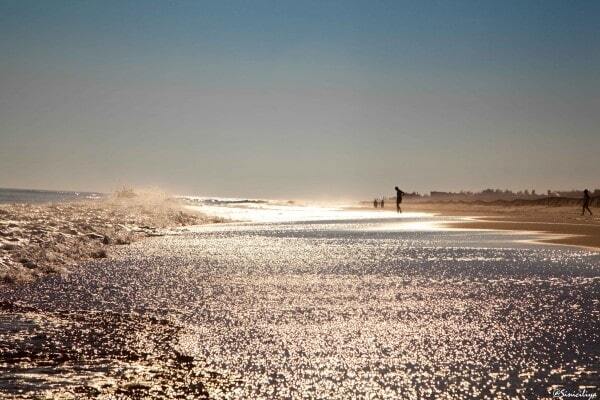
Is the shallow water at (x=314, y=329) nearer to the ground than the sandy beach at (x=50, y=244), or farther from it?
nearer to the ground

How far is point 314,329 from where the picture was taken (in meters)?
7.20

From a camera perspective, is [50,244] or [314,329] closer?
[314,329]

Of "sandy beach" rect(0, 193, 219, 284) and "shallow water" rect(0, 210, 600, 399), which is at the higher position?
"sandy beach" rect(0, 193, 219, 284)

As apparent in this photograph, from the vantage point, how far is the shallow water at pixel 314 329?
16.9 ft

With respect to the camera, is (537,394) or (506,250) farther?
(506,250)

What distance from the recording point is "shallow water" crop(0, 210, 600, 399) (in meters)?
5.16

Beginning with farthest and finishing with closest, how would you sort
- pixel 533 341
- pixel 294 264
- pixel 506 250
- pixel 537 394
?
pixel 506 250 < pixel 294 264 < pixel 533 341 < pixel 537 394

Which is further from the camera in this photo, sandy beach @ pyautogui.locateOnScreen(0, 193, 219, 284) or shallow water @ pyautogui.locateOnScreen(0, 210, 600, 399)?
sandy beach @ pyautogui.locateOnScreen(0, 193, 219, 284)

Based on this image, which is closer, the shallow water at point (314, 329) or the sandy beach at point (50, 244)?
the shallow water at point (314, 329)

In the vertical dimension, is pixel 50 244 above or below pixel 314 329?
above

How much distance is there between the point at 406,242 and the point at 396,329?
14.6 m

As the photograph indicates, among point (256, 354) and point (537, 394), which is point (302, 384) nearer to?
point (256, 354)

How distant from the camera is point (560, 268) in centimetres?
1359

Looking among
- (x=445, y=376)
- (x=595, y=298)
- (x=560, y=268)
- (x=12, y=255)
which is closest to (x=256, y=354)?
(x=445, y=376)
